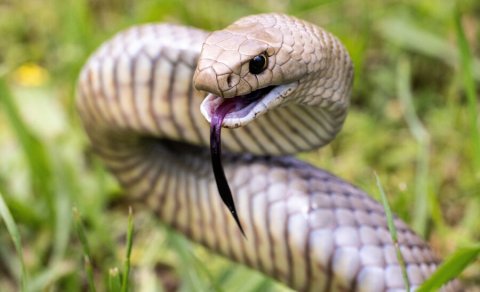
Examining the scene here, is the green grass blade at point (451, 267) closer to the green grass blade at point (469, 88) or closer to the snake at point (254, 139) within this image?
the snake at point (254, 139)

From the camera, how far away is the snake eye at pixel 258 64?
66.4 inches

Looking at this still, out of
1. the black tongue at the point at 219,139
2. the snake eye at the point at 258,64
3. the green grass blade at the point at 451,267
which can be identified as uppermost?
the snake eye at the point at 258,64

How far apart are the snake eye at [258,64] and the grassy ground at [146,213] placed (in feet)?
1.64

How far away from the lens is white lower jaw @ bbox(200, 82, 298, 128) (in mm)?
1651

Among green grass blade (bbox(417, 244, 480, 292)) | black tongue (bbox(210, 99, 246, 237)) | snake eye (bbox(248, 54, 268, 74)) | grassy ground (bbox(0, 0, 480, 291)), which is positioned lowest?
grassy ground (bbox(0, 0, 480, 291))

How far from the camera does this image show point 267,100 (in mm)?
1720

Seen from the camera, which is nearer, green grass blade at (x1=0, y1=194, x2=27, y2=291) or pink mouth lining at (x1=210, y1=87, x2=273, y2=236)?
pink mouth lining at (x1=210, y1=87, x2=273, y2=236)

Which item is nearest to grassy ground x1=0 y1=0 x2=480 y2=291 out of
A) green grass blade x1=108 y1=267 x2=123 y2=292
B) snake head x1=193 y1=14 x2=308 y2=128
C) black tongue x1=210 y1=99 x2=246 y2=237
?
green grass blade x1=108 y1=267 x2=123 y2=292

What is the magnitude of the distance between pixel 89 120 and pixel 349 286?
861 mm

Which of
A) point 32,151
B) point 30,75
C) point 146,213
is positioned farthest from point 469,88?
point 30,75

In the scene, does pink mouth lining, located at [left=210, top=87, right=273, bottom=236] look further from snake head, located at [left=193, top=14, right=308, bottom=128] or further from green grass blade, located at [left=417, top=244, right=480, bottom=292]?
green grass blade, located at [left=417, top=244, right=480, bottom=292]

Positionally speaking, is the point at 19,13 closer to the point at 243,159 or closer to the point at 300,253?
the point at 243,159

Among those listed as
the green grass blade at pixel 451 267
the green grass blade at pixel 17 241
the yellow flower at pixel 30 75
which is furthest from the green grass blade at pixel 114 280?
the yellow flower at pixel 30 75

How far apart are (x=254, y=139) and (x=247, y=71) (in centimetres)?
40
